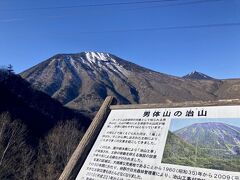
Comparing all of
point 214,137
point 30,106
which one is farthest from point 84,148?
point 30,106

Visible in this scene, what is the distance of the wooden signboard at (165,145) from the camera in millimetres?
3592

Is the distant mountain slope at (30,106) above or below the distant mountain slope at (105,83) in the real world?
below

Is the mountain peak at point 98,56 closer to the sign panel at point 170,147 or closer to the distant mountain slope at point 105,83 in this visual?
the distant mountain slope at point 105,83

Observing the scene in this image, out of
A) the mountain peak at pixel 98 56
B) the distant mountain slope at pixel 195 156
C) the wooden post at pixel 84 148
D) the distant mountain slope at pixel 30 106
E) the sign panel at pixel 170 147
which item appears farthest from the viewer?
the mountain peak at pixel 98 56

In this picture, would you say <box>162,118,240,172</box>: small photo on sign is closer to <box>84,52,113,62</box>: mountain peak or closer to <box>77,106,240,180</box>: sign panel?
<box>77,106,240,180</box>: sign panel

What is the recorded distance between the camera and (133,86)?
151m

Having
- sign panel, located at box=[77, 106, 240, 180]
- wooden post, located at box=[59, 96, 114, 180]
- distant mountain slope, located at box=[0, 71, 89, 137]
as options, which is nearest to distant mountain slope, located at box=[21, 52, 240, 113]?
distant mountain slope, located at box=[0, 71, 89, 137]

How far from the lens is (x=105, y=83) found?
A: 5576 inches

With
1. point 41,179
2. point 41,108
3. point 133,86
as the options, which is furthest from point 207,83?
point 41,179

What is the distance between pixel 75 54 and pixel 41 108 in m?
122

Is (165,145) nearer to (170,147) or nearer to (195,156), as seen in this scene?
(170,147)

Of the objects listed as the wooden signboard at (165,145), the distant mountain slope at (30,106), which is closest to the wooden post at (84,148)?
the wooden signboard at (165,145)

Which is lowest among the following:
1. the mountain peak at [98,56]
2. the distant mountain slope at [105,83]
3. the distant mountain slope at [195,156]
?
the distant mountain slope at [195,156]

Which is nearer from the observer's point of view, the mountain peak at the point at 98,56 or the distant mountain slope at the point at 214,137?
the distant mountain slope at the point at 214,137
